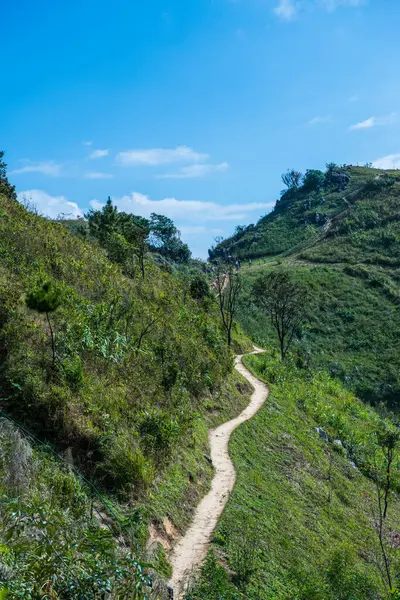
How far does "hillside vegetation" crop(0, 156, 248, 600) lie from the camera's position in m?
5.64

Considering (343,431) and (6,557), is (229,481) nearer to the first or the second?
(6,557)

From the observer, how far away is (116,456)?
967 cm

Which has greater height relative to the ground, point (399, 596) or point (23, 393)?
point (23, 393)

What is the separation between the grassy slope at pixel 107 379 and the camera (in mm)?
9766

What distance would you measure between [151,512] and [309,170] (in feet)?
393

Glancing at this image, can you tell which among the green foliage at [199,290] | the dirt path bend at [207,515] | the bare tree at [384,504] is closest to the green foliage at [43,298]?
the dirt path bend at [207,515]

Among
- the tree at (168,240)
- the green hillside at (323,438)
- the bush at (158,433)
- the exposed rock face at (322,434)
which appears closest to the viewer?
the green hillside at (323,438)

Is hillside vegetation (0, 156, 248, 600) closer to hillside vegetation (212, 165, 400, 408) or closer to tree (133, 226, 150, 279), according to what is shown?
tree (133, 226, 150, 279)

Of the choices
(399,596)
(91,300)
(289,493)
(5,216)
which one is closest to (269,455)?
(289,493)

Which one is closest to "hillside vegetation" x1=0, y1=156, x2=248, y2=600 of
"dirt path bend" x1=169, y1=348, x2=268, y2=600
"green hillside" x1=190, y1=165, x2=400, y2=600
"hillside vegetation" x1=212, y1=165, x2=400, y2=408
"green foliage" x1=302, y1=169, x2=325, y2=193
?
"dirt path bend" x1=169, y1=348, x2=268, y2=600

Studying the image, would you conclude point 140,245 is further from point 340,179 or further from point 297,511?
point 340,179

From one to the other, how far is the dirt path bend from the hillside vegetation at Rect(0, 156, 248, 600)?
281 mm

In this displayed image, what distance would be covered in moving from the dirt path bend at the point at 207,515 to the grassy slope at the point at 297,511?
271mm

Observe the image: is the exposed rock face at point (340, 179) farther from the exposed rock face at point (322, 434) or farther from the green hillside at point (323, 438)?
the exposed rock face at point (322, 434)
